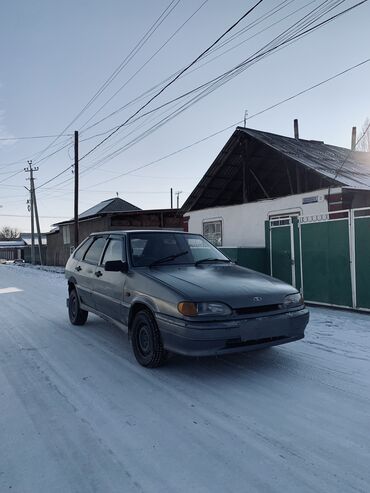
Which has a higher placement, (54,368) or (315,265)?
(315,265)

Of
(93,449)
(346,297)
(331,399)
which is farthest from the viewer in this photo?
(346,297)

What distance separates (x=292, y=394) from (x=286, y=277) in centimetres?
650

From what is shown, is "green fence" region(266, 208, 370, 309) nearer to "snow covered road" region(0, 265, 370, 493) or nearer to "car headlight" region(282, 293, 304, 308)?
"snow covered road" region(0, 265, 370, 493)

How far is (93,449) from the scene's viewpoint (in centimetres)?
287

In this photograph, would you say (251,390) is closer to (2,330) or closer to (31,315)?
(2,330)

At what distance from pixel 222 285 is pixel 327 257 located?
5244 mm

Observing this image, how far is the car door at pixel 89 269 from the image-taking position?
6432 mm

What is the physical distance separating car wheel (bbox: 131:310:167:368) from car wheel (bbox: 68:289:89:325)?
2.55 meters

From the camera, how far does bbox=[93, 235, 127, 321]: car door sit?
5316 millimetres

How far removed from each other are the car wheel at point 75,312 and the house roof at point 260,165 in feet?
26.5

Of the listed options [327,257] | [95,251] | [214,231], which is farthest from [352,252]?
[214,231]

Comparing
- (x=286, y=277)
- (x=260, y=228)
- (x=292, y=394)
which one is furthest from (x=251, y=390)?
(x=260, y=228)

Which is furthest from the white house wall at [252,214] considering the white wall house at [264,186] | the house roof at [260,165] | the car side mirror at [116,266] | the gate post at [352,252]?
the car side mirror at [116,266]

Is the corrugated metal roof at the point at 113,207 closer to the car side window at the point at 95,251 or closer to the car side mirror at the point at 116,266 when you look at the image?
the car side window at the point at 95,251
